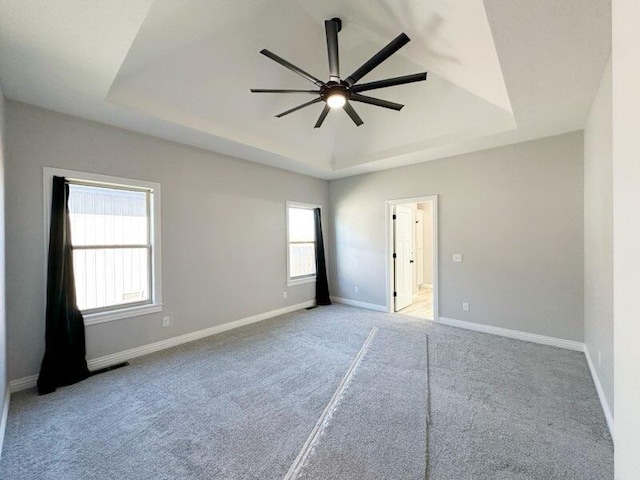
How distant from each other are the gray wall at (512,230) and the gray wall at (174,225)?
96.5 inches

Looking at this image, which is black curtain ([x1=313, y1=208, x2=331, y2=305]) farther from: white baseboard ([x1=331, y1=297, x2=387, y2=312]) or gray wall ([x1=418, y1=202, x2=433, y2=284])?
gray wall ([x1=418, y1=202, x2=433, y2=284])

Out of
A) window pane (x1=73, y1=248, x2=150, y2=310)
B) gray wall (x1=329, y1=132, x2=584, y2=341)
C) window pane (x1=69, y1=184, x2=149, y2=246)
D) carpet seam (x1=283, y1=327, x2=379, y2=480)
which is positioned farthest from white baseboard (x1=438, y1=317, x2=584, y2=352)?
window pane (x1=69, y1=184, x2=149, y2=246)

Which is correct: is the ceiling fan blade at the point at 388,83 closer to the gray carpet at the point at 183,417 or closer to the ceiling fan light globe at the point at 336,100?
the ceiling fan light globe at the point at 336,100

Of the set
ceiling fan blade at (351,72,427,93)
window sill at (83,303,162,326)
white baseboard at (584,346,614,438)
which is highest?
ceiling fan blade at (351,72,427,93)

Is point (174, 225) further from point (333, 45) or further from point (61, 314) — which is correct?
point (333, 45)

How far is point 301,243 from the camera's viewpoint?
5.56 metres

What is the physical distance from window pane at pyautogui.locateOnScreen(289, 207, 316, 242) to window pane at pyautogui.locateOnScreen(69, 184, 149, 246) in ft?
8.33

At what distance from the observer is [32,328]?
105 inches

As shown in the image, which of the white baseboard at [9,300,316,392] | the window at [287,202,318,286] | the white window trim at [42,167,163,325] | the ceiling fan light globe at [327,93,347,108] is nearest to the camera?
the ceiling fan light globe at [327,93,347,108]

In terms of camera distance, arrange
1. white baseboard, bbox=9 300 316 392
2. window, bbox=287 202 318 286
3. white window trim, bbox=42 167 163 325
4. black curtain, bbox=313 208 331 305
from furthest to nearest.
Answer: black curtain, bbox=313 208 331 305 → window, bbox=287 202 318 286 → white window trim, bbox=42 167 163 325 → white baseboard, bbox=9 300 316 392

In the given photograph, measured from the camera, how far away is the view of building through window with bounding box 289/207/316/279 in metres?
5.39

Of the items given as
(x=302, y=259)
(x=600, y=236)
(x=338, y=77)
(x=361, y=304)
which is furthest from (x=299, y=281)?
(x=600, y=236)

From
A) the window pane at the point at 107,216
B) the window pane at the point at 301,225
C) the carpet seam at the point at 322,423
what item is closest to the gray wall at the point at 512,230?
the window pane at the point at 301,225

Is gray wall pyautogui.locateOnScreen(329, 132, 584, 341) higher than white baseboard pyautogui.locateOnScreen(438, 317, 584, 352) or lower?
higher
